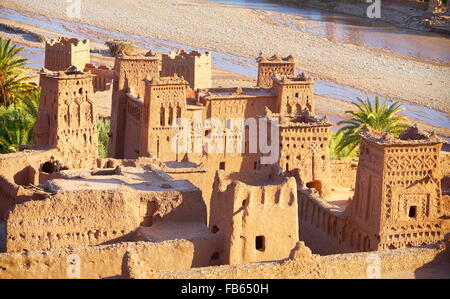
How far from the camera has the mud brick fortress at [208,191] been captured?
99.6 feet

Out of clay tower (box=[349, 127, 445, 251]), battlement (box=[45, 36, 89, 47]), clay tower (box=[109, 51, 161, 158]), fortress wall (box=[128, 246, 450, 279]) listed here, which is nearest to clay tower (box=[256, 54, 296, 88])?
clay tower (box=[109, 51, 161, 158])

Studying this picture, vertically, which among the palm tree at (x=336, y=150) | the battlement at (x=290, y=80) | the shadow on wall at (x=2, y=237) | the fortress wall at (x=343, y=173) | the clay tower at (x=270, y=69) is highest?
the clay tower at (x=270, y=69)

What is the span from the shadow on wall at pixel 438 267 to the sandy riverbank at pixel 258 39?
40.3 metres

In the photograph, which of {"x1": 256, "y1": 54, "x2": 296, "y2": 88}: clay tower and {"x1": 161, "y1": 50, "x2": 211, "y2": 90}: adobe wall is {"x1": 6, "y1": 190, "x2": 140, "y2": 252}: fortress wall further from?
{"x1": 161, "y1": 50, "x2": 211, "y2": 90}: adobe wall

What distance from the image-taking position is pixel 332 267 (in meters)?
29.4

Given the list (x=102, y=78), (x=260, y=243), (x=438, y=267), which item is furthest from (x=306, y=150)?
(x=102, y=78)

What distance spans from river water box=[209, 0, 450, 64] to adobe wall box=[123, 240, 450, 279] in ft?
181

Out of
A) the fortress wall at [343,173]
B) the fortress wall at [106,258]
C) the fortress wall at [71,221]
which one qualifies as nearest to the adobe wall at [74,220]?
the fortress wall at [71,221]

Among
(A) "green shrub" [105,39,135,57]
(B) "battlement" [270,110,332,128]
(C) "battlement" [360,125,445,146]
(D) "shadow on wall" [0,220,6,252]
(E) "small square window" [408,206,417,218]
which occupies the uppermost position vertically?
(A) "green shrub" [105,39,135,57]

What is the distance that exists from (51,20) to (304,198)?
2262 inches

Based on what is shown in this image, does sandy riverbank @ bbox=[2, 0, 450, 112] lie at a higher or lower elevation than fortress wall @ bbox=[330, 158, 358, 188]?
higher

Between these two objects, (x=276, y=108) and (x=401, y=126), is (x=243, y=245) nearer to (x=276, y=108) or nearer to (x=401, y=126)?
(x=276, y=108)

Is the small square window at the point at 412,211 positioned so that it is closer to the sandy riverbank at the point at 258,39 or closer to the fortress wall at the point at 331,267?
the fortress wall at the point at 331,267

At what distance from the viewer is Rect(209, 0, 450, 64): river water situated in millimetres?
87812
